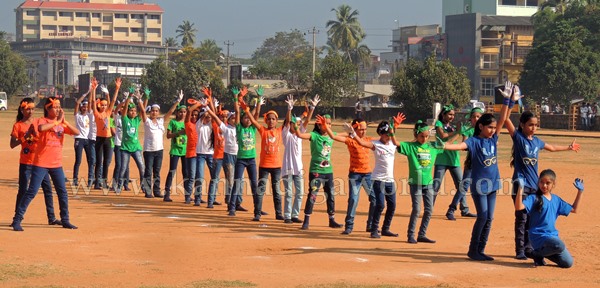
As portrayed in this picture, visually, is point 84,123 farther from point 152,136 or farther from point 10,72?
point 10,72

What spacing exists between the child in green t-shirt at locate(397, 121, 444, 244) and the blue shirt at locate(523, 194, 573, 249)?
74.5 inches

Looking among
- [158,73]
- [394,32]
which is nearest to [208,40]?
[394,32]

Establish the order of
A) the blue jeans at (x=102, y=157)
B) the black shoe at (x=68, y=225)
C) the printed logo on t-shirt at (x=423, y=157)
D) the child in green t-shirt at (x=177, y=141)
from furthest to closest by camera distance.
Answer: the blue jeans at (x=102, y=157) → the child in green t-shirt at (x=177, y=141) → the black shoe at (x=68, y=225) → the printed logo on t-shirt at (x=423, y=157)

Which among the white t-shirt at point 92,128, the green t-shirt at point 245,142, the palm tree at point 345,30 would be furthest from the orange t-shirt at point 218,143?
the palm tree at point 345,30

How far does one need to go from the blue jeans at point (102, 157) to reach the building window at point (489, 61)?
83576 mm

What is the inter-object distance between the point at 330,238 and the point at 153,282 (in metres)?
3.91

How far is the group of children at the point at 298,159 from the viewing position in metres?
11.7

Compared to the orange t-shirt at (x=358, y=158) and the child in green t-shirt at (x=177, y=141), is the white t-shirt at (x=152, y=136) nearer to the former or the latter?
the child in green t-shirt at (x=177, y=141)

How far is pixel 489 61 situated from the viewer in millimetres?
100312

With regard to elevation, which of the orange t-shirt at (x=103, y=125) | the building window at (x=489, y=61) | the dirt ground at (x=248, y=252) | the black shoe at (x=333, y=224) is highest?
the building window at (x=489, y=61)

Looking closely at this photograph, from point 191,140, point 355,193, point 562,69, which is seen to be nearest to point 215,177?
point 191,140

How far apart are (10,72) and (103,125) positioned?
302 feet

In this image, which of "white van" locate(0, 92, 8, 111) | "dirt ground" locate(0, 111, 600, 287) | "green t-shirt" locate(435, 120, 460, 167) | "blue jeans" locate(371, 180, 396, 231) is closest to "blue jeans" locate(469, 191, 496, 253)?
"dirt ground" locate(0, 111, 600, 287)

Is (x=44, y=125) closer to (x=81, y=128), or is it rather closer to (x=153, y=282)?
(x=153, y=282)
